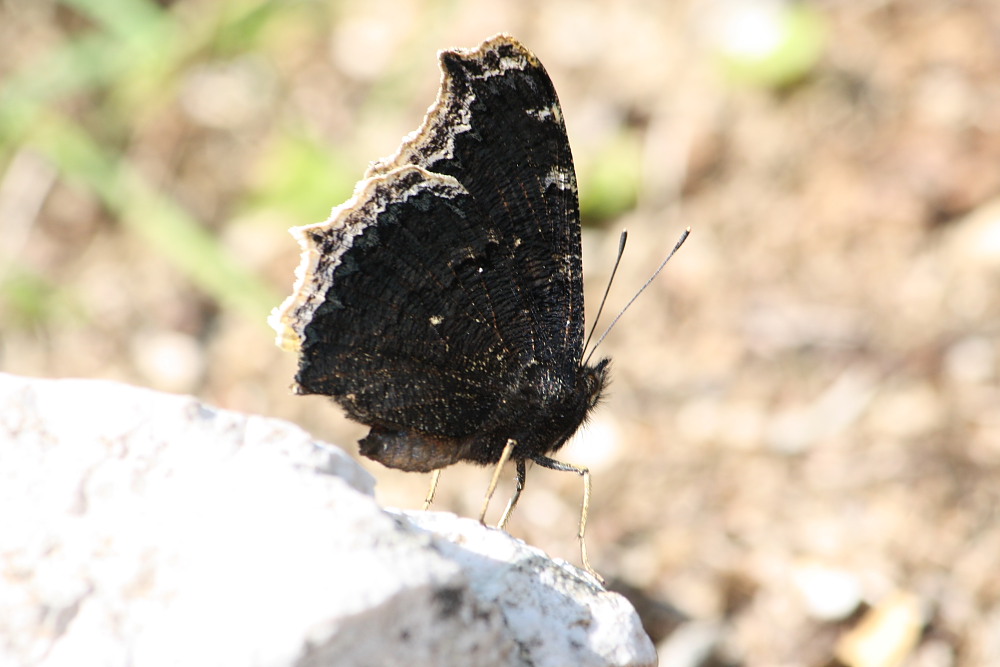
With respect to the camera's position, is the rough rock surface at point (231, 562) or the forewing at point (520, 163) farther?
the forewing at point (520, 163)

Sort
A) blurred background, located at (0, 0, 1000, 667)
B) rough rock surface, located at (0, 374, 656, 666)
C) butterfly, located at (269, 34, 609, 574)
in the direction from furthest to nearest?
blurred background, located at (0, 0, 1000, 667)
butterfly, located at (269, 34, 609, 574)
rough rock surface, located at (0, 374, 656, 666)

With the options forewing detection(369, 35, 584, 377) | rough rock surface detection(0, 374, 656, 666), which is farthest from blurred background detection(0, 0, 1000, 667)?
rough rock surface detection(0, 374, 656, 666)

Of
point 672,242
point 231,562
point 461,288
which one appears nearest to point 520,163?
point 461,288

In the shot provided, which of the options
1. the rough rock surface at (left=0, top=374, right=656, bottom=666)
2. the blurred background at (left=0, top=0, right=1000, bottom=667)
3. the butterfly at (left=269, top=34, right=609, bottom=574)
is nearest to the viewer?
the rough rock surface at (left=0, top=374, right=656, bottom=666)

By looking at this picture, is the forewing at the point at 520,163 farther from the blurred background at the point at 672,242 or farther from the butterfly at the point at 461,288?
the blurred background at the point at 672,242

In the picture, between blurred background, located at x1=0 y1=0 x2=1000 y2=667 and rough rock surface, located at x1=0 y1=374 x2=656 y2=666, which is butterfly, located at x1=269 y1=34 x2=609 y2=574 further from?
blurred background, located at x1=0 y1=0 x2=1000 y2=667

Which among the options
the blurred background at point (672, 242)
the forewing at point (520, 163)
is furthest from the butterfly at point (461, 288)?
the blurred background at point (672, 242)

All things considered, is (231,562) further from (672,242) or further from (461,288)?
(672,242)
